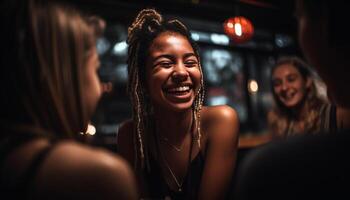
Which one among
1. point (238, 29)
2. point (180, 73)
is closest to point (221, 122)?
point (180, 73)

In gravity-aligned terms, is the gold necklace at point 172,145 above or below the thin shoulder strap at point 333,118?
below

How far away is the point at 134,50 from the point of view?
2.60 m

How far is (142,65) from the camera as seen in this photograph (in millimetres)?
2566

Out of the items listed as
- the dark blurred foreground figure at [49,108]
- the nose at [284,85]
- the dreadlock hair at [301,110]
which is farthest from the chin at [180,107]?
the nose at [284,85]

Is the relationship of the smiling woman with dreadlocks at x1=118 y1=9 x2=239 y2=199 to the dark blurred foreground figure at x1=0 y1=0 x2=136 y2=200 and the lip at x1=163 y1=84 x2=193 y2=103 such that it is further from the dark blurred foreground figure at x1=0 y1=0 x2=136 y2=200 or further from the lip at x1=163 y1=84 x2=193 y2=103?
the dark blurred foreground figure at x1=0 y1=0 x2=136 y2=200

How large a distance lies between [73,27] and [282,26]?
7.58 meters

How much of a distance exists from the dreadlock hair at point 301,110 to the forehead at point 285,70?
0.03 m

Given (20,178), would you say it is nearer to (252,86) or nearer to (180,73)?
(180,73)

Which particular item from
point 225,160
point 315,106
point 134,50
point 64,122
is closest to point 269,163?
point 64,122

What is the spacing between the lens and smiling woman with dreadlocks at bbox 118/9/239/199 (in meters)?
2.39

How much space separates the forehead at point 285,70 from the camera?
390cm

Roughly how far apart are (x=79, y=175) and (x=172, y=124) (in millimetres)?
1471

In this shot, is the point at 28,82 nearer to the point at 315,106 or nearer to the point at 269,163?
the point at 269,163

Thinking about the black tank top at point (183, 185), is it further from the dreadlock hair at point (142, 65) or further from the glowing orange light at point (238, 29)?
the glowing orange light at point (238, 29)
